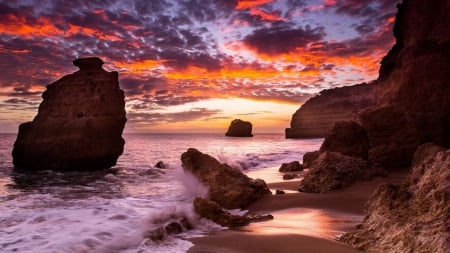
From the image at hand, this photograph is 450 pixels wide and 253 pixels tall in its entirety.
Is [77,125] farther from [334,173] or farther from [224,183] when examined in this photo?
[334,173]

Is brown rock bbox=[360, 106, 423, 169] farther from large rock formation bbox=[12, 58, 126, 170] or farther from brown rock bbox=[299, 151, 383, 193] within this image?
large rock formation bbox=[12, 58, 126, 170]

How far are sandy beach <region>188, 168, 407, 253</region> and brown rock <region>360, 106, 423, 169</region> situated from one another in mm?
3675

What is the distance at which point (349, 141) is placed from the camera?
1288cm

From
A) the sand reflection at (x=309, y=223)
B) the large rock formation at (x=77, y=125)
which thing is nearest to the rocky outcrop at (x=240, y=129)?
the large rock formation at (x=77, y=125)

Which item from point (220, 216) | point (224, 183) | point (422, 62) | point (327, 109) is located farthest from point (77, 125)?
point (327, 109)

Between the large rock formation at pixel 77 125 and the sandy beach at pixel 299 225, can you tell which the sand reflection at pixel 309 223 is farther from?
the large rock formation at pixel 77 125

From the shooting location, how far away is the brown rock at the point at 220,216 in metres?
6.35

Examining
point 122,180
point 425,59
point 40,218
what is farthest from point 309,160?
point 40,218

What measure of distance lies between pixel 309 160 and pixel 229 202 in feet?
30.4

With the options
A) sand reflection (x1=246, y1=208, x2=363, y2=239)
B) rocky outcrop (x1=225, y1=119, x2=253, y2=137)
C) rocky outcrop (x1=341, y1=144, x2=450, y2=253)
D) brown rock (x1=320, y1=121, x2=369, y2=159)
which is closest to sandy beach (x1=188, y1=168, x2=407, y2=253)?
sand reflection (x1=246, y1=208, x2=363, y2=239)

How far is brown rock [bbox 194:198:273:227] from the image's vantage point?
20.8 feet

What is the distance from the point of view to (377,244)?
13.3ft

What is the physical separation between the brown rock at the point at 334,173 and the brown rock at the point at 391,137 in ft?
8.56

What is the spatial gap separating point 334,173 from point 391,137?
4.83 meters
